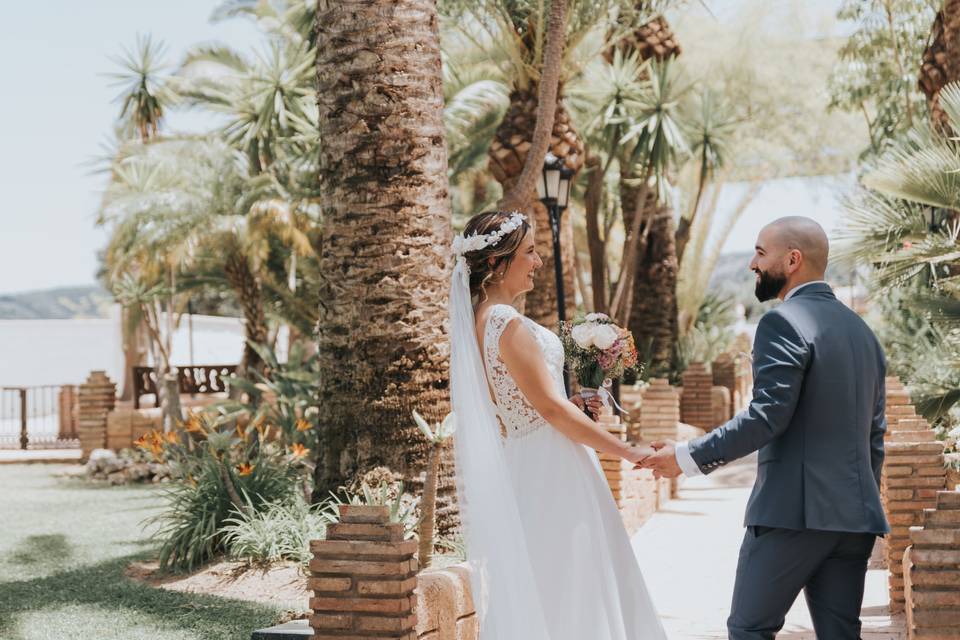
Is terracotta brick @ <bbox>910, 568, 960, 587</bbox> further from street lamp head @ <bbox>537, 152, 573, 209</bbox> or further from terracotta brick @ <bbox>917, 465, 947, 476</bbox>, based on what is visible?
street lamp head @ <bbox>537, 152, 573, 209</bbox>

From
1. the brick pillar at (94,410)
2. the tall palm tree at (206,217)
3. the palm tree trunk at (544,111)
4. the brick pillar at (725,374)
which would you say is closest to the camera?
the palm tree trunk at (544,111)

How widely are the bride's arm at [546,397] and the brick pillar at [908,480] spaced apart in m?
3.22

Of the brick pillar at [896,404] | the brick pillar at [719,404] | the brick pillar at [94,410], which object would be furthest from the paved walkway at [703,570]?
the brick pillar at [94,410]

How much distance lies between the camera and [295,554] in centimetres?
796

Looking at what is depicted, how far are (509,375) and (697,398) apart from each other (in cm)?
1716

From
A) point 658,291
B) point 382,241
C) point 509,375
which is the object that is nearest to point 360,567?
point 509,375

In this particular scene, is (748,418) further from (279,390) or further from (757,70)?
(757,70)

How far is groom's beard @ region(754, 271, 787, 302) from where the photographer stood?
13.7 feet

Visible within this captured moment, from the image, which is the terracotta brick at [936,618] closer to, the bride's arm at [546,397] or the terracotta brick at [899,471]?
the bride's arm at [546,397]

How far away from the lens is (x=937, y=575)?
464 cm

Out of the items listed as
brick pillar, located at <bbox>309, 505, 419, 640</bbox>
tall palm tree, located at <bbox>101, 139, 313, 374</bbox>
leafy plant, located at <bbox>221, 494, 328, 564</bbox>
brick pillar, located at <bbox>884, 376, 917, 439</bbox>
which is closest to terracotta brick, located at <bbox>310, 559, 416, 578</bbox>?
brick pillar, located at <bbox>309, 505, 419, 640</bbox>

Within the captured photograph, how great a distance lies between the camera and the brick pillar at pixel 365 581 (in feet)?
15.1

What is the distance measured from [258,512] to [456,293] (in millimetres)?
4401

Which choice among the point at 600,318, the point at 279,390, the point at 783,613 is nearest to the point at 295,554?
the point at 600,318
